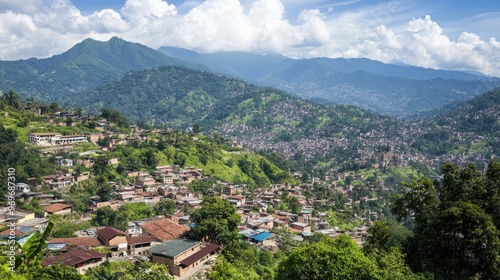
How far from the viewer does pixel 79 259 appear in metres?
22.3

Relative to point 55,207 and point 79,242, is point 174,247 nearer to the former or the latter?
point 79,242

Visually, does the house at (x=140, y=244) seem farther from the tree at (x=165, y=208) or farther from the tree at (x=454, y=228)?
the tree at (x=454, y=228)

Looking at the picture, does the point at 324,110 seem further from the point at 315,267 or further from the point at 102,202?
the point at 315,267

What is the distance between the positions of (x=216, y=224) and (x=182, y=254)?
4090mm

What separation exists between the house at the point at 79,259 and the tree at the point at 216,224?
7116 millimetres

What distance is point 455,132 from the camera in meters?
136

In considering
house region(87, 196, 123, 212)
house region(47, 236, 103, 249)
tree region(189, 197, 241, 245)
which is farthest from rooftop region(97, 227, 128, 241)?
house region(87, 196, 123, 212)

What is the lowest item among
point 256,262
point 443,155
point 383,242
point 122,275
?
point 443,155

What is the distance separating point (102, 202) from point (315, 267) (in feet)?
102

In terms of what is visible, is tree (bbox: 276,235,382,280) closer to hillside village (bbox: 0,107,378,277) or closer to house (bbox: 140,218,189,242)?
hillside village (bbox: 0,107,378,277)

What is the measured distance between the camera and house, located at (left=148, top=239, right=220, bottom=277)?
23.7m

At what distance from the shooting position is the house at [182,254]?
23.7 m

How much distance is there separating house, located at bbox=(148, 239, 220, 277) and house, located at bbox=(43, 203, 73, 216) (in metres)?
15.2

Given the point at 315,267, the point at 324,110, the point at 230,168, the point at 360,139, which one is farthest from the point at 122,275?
the point at 324,110
